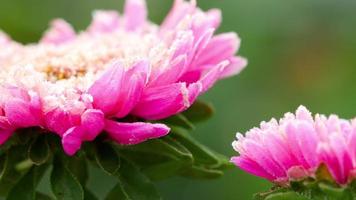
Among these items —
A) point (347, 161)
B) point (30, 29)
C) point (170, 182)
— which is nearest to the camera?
point (347, 161)

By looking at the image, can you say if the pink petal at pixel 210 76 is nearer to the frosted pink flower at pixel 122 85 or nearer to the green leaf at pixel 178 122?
the frosted pink flower at pixel 122 85

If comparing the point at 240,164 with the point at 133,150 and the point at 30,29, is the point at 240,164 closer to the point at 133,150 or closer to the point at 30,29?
the point at 133,150

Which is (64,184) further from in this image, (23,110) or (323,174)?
(323,174)

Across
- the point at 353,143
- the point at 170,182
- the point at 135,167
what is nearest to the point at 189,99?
the point at 135,167

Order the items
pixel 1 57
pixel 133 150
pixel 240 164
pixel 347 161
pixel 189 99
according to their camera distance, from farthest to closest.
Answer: pixel 1 57 < pixel 133 150 < pixel 189 99 < pixel 240 164 < pixel 347 161

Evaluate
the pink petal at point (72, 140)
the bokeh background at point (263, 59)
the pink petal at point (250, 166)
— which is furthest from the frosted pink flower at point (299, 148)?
the bokeh background at point (263, 59)

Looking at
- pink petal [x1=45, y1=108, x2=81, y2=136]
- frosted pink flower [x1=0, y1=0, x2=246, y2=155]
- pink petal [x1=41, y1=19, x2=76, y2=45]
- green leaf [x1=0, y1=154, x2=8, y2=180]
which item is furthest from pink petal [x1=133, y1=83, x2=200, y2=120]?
pink petal [x1=41, y1=19, x2=76, y2=45]

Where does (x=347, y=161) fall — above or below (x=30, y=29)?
above
